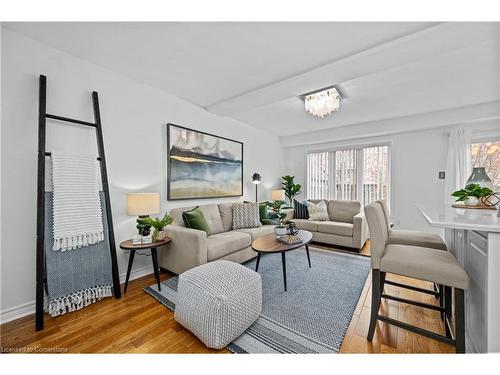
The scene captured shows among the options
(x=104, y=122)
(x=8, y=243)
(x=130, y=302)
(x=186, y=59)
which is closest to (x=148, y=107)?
(x=104, y=122)

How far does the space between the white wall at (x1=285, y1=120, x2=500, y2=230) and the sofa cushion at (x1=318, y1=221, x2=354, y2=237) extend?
139 centimetres

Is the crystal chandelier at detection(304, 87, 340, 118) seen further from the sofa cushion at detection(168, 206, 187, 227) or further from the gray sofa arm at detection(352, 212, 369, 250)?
the sofa cushion at detection(168, 206, 187, 227)

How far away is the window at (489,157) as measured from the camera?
3354mm

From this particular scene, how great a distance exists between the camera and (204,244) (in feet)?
7.47

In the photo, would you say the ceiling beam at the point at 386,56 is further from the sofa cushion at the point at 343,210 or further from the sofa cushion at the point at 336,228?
the sofa cushion at the point at 343,210

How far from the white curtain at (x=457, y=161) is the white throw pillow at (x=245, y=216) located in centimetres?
339

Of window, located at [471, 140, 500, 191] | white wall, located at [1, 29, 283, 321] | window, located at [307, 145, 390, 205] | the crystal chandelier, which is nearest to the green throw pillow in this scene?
white wall, located at [1, 29, 283, 321]

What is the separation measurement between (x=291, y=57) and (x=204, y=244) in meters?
2.12

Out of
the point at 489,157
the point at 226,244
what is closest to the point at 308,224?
the point at 226,244

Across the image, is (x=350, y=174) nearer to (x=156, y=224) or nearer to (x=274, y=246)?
(x=274, y=246)

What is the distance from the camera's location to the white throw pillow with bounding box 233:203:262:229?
3344 millimetres

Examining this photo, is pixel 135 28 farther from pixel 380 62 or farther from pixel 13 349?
pixel 13 349

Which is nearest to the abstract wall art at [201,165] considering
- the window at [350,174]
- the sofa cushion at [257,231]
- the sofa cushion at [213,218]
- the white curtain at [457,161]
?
the sofa cushion at [213,218]
